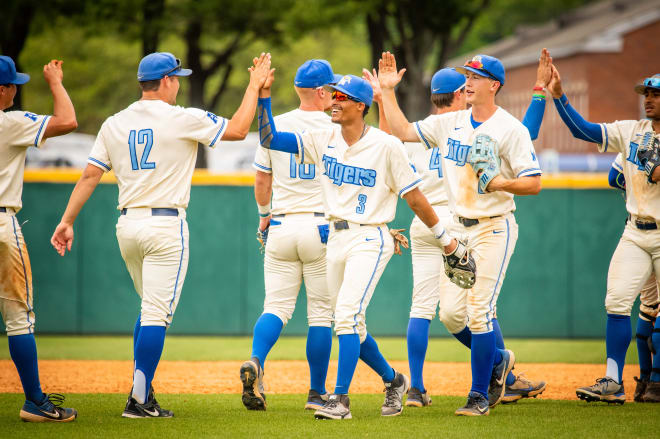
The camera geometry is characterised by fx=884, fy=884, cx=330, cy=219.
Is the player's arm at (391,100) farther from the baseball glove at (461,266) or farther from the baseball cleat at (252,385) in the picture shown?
the baseball cleat at (252,385)

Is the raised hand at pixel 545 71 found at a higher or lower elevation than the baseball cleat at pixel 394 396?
higher

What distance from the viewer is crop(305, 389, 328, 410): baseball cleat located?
6.14 metres

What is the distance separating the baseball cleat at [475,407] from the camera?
5.81 metres

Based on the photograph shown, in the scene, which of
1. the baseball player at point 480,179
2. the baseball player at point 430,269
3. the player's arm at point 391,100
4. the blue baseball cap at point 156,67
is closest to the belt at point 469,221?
the baseball player at point 480,179

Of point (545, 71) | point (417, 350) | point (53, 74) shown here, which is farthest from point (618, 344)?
point (53, 74)

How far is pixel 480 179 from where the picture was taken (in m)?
5.64

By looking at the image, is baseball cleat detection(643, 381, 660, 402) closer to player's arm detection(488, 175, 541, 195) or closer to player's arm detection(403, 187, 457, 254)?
player's arm detection(488, 175, 541, 195)

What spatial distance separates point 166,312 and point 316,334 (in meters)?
1.14

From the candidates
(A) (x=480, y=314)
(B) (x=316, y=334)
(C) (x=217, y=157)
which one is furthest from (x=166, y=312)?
(C) (x=217, y=157)

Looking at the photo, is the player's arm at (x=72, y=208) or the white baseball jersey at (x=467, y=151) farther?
the white baseball jersey at (x=467, y=151)

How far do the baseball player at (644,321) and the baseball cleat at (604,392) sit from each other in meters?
0.46

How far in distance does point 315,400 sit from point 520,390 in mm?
1615

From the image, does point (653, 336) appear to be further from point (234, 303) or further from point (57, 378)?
point (234, 303)

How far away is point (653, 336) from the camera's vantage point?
22.2 ft
